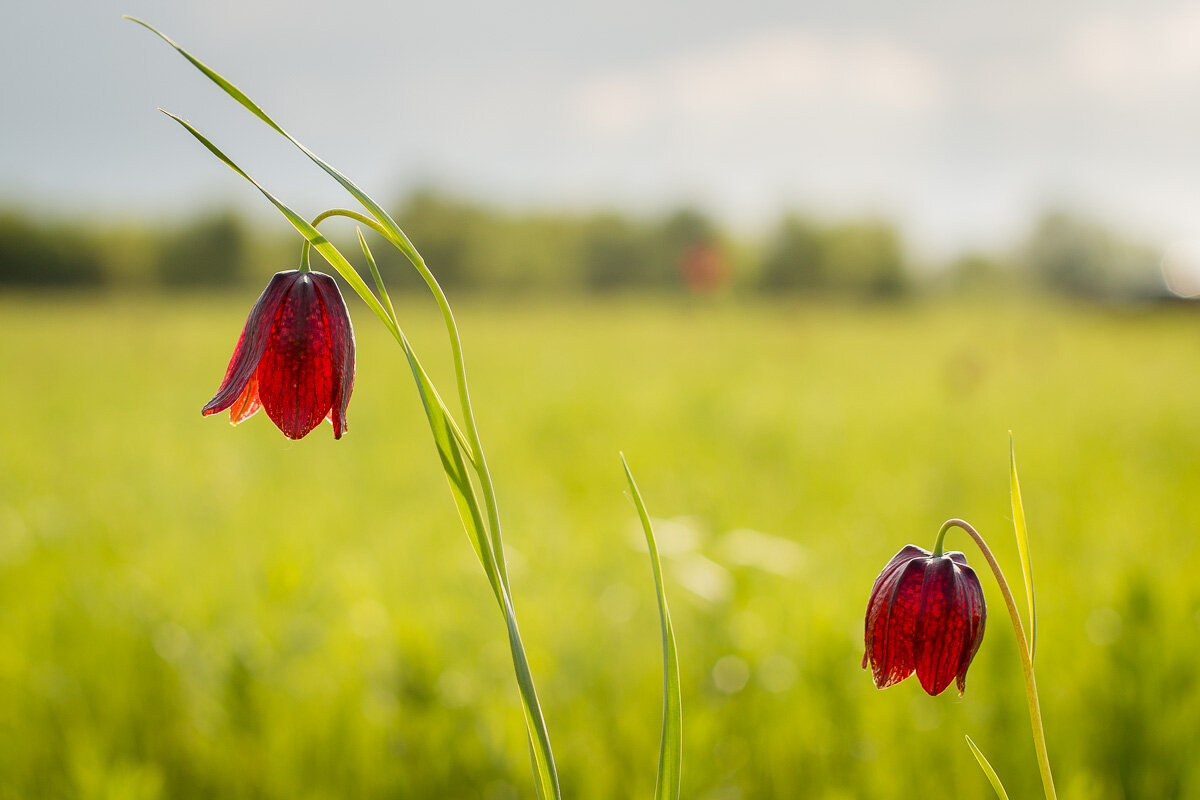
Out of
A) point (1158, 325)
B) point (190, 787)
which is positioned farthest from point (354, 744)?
point (1158, 325)

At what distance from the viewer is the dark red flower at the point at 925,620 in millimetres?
696

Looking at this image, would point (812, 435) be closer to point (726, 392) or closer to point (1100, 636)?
point (726, 392)

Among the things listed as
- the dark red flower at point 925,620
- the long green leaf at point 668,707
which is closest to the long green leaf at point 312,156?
the long green leaf at point 668,707

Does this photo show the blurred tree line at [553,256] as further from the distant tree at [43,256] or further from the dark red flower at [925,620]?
the dark red flower at [925,620]

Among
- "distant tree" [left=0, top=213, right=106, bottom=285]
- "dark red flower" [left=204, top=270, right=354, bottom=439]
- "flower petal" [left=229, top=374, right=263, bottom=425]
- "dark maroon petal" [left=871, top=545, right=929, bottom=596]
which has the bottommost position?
"dark maroon petal" [left=871, top=545, right=929, bottom=596]

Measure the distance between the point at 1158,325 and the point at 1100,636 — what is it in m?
12.1

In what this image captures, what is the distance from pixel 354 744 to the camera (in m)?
1.60

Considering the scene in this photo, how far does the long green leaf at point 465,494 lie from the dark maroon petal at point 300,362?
7 cm

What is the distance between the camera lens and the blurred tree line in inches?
1020

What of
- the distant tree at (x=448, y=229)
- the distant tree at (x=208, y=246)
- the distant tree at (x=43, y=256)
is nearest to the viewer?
the distant tree at (x=43, y=256)

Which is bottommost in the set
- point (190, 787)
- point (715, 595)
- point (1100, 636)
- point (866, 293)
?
point (190, 787)

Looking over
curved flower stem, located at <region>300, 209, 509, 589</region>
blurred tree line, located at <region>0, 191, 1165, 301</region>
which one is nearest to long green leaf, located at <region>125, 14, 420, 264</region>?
curved flower stem, located at <region>300, 209, 509, 589</region>

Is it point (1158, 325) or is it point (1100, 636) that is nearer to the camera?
point (1100, 636)

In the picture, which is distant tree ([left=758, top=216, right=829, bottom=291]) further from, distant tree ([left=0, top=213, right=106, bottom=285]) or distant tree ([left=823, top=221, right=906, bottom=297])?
distant tree ([left=0, top=213, right=106, bottom=285])
